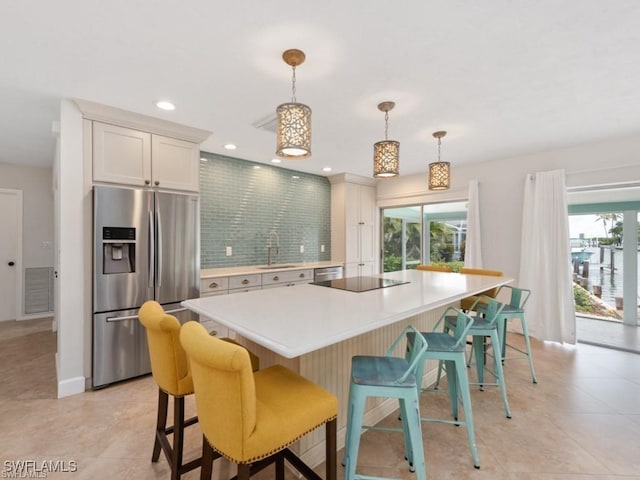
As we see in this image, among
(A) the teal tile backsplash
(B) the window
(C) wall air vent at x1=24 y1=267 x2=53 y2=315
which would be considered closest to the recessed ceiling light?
(A) the teal tile backsplash

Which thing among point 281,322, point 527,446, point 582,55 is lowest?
point 527,446

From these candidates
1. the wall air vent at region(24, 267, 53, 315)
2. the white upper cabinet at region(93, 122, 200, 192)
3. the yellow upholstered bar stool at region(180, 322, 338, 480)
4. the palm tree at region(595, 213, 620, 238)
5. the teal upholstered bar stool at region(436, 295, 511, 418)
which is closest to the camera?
the yellow upholstered bar stool at region(180, 322, 338, 480)

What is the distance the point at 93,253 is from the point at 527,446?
3.51 metres

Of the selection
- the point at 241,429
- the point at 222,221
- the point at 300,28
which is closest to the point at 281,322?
the point at 241,429

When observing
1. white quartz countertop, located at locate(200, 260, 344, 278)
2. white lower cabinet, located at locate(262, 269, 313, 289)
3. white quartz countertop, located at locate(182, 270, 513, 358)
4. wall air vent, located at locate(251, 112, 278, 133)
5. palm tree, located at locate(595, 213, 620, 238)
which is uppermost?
wall air vent, located at locate(251, 112, 278, 133)

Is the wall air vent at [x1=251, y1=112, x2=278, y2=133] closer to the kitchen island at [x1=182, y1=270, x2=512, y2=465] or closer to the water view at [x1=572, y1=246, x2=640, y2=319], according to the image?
the kitchen island at [x1=182, y1=270, x2=512, y2=465]

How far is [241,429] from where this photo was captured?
3.16ft

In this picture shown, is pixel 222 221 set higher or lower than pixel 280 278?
higher

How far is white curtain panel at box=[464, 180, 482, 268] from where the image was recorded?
4.30 m

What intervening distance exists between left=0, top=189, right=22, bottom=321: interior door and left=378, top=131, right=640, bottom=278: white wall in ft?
20.8

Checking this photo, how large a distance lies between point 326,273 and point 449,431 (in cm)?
281

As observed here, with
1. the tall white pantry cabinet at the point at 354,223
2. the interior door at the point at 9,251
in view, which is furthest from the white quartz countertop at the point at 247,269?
the interior door at the point at 9,251

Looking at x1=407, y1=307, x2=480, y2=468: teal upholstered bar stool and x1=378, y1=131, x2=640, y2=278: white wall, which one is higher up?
x1=378, y1=131, x2=640, y2=278: white wall

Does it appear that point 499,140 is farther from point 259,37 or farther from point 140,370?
point 140,370
